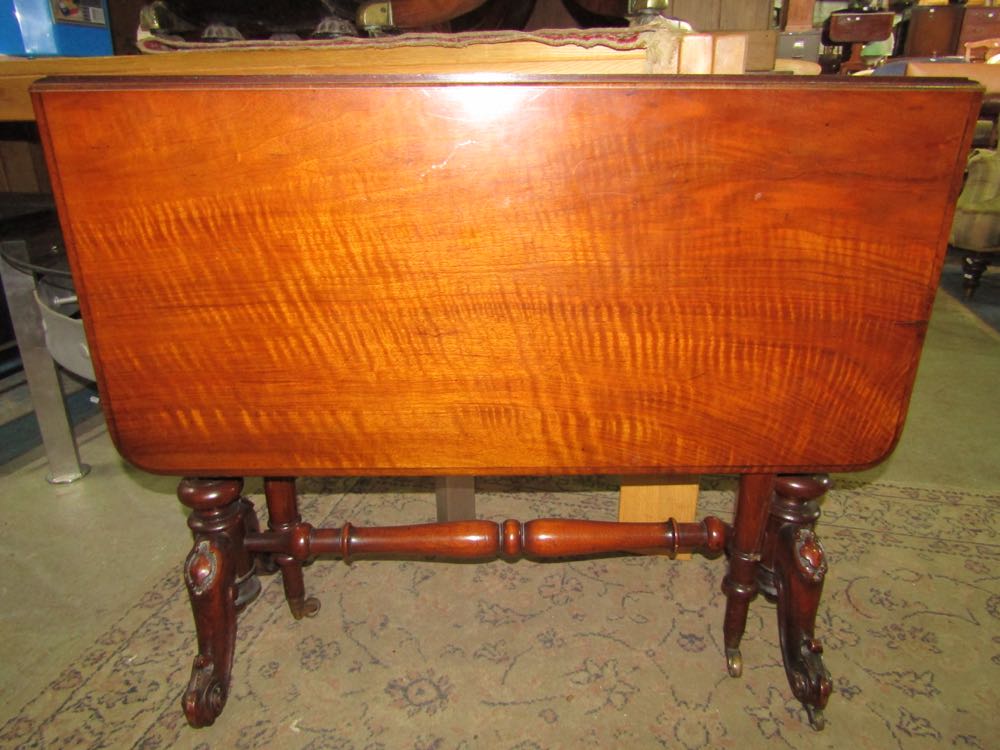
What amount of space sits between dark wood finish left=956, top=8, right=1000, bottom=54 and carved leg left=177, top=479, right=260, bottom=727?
4.96 meters

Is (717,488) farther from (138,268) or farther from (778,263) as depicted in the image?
(138,268)

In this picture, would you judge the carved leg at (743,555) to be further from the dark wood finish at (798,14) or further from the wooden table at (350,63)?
the dark wood finish at (798,14)

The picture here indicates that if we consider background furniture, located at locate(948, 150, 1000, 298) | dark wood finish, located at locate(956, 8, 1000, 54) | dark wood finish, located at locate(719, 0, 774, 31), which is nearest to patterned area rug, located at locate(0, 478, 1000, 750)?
dark wood finish, located at locate(719, 0, 774, 31)

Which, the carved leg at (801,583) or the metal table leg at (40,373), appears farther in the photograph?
the metal table leg at (40,373)

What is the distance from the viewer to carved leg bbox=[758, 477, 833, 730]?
40.8 inches

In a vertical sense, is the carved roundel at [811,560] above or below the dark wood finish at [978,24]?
below

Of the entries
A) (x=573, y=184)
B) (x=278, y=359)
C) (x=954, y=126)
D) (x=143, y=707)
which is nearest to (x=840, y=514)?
(x=954, y=126)

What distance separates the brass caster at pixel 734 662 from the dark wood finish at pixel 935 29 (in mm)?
4445

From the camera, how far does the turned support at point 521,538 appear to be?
43.1 inches

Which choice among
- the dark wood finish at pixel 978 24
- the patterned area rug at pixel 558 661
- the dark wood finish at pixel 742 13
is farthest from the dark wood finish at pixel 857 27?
the patterned area rug at pixel 558 661

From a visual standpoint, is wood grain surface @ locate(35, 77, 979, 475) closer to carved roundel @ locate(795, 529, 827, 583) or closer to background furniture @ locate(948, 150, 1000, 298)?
carved roundel @ locate(795, 529, 827, 583)

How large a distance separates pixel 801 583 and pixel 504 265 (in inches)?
26.2

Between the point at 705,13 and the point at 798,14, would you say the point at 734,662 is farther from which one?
the point at 798,14

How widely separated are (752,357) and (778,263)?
116 mm
